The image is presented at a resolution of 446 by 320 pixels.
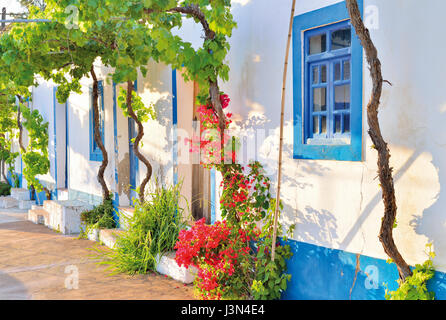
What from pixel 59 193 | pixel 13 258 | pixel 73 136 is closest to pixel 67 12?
pixel 13 258

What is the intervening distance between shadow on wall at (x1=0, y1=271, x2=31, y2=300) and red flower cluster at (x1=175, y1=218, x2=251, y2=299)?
1.80 meters

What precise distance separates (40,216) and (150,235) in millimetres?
4826

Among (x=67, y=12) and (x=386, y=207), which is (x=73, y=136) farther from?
(x=386, y=207)

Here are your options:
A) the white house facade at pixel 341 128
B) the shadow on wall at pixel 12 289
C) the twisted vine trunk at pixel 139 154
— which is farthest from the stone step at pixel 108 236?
the white house facade at pixel 341 128

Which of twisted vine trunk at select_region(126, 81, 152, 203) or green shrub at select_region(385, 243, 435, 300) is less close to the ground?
twisted vine trunk at select_region(126, 81, 152, 203)

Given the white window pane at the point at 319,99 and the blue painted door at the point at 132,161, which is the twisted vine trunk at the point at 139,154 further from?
the white window pane at the point at 319,99

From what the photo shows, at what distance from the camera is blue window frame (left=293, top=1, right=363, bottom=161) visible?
4.18 metres

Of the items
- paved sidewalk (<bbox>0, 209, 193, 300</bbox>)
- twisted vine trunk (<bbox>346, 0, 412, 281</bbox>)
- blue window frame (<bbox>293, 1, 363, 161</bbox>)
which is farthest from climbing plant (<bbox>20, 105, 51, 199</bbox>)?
twisted vine trunk (<bbox>346, 0, 412, 281</bbox>)

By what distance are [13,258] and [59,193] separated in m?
4.23

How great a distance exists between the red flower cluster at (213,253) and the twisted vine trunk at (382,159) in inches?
64.0

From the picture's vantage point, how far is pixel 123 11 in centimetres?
455

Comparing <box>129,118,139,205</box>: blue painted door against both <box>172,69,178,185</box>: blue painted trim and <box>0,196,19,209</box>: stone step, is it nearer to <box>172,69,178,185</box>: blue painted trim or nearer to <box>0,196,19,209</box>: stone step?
<box>172,69,178,185</box>: blue painted trim

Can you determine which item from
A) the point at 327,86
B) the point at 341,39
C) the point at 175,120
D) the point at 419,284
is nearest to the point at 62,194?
the point at 175,120

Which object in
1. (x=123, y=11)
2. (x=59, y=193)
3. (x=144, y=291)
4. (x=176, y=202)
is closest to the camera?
(x=123, y=11)
